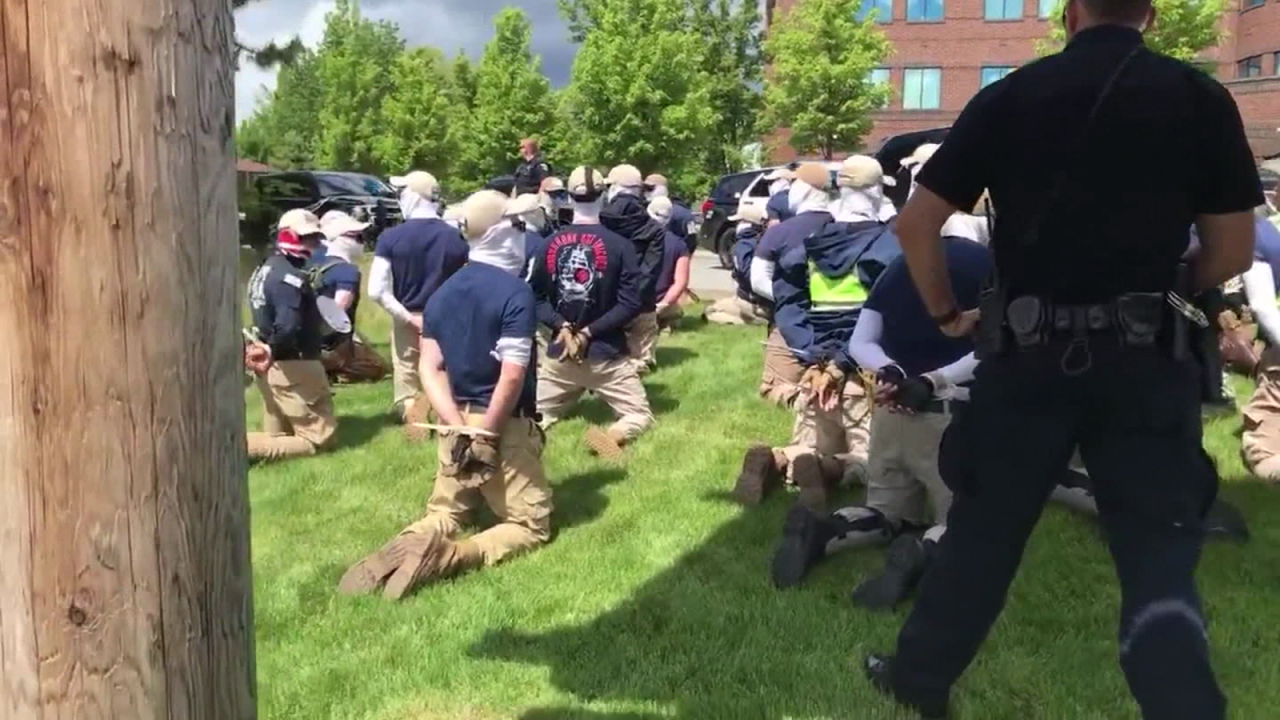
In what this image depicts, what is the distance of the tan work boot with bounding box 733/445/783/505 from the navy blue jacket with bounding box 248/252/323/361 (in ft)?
10.4

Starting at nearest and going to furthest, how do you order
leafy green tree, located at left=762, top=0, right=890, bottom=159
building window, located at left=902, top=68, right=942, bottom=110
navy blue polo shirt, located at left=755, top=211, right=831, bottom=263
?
1. navy blue polo shirt, located at left=755, top=211, right=831, bottom=263
2. leafy green tree, located at left=762, top=0, right=890, bottom=159
3. building window, located at left=902, top=68, right=942, bottom=110

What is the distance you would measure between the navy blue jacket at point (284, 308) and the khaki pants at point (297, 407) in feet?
0.44

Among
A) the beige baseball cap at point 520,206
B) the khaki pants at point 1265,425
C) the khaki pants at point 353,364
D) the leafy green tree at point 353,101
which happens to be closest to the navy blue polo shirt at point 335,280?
the khaki pants at point 353,364

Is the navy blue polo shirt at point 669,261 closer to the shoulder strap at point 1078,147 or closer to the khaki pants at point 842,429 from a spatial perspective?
the khaki pants at point 842,429

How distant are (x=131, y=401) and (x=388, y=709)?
234 centimetres

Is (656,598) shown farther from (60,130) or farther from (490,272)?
(60,130)

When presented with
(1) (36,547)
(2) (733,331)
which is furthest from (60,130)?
(2) (733,331)

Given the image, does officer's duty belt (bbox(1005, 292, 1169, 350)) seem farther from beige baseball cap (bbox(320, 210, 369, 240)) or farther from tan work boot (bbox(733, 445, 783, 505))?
beige baseball cap (bbox(320, 210, 369, 240))

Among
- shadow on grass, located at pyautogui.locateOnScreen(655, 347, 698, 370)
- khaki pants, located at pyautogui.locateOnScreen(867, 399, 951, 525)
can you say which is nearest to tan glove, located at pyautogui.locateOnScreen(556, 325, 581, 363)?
khaki pants, located at pyautogui.locateOnScreen(867, 399, 951, 525)

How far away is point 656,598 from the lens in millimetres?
4895

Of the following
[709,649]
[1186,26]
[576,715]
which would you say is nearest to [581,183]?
[709,649]

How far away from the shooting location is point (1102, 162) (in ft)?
9.15

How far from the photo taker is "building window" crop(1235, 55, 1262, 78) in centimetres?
4416

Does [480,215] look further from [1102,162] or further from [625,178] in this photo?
[625,178]
